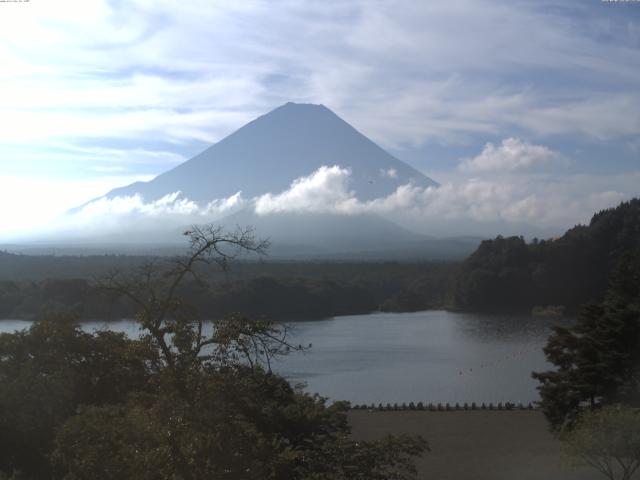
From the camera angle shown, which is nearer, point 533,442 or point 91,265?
point 533,442

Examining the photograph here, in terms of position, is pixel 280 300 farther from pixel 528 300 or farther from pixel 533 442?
pixel 533 442

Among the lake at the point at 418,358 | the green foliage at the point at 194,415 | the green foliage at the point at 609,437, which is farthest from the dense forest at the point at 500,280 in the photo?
the green foliage at the point at 194,415

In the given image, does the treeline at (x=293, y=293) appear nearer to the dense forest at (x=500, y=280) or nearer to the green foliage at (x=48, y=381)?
the dense forest at (x=500, y=280)

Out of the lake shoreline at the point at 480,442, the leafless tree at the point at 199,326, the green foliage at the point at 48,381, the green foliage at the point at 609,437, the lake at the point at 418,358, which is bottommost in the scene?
the lake at the point at 418,358

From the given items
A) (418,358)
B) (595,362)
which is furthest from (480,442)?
(418,358)

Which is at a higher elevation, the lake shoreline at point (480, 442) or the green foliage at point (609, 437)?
the green foliage at point (609, 437)

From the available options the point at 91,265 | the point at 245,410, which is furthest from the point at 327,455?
the point at 91,265

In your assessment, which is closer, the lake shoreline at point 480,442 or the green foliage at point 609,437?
the green foliage at point 609,437
